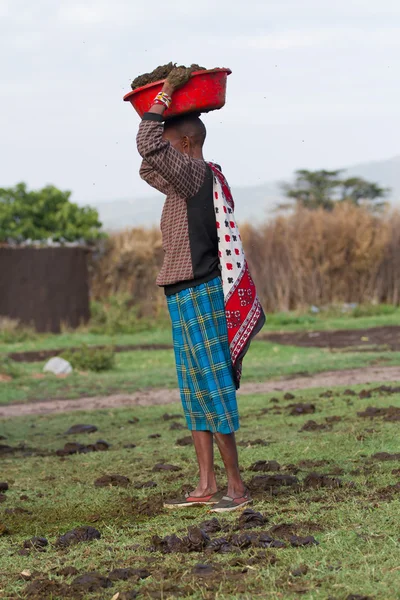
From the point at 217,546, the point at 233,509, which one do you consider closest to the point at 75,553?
the point at 217,546

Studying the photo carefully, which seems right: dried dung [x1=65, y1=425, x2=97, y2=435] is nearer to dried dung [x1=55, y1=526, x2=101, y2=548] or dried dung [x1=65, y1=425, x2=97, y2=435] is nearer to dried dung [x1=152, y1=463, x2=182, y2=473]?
dried dung [x1=152, y1=463, x2=182, y2=473]

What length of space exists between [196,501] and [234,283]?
3.83ft

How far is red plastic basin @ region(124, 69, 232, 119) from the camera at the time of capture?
4.96 meters

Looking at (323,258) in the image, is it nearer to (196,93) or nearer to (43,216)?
(43,216)

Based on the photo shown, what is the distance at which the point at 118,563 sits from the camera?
402cm

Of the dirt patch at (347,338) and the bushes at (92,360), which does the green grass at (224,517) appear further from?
the dirt patch at (347,338)

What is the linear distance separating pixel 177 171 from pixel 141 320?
59.9 ft

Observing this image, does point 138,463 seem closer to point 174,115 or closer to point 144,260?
point 174,115

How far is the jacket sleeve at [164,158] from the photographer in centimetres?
483

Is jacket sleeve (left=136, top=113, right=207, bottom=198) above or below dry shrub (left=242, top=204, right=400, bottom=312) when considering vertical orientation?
above

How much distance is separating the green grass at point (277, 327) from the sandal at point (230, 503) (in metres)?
13.3

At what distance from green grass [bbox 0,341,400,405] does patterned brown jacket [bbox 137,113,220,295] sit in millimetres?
7290

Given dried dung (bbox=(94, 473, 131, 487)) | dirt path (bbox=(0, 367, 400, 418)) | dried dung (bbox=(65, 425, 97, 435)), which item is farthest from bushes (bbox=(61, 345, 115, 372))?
dried dung (bbox=(94, 473, 131, 487))

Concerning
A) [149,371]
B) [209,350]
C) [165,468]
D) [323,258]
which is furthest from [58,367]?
[323,258]
